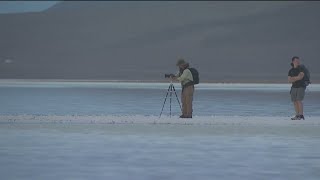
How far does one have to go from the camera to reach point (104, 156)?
1099cm

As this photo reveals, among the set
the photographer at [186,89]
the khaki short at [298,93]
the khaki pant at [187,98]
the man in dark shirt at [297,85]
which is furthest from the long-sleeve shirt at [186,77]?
the khaki short at [298,93]

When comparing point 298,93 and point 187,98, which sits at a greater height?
point 298,93

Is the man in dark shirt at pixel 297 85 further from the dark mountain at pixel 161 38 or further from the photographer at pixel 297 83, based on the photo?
the dark mountain at pixel 161 38

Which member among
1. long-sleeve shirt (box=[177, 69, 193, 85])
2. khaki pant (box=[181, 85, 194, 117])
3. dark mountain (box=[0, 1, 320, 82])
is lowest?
khaki pant (box=[181, 85, 194, 117])

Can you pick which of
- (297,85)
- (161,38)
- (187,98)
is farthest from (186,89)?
(161,38)

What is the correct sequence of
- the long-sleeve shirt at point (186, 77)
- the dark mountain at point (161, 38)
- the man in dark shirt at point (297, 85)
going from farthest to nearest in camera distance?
the dark mountain at point (161, 38) → the long-sleeve shirt at point (186, 77) → the man in dark shirt at point (297, 85)

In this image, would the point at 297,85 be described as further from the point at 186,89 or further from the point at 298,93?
the point at 186,89

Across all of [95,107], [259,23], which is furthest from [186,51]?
[95,107]

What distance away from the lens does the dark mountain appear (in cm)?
11462

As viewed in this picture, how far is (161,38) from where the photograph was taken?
139 metres

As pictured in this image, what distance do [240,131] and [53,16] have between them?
5606 inches

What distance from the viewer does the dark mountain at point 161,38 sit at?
376ft

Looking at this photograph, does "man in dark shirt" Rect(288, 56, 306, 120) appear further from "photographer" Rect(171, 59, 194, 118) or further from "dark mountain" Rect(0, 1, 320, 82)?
"dark mountain" Rect(0, 1, 320, 82)

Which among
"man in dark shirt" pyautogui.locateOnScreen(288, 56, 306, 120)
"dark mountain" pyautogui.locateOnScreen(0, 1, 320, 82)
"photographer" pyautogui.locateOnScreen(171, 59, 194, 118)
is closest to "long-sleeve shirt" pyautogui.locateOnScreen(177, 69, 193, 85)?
"photographer" pyautogui.locateOnScreen(171, 59, 194, 118)
